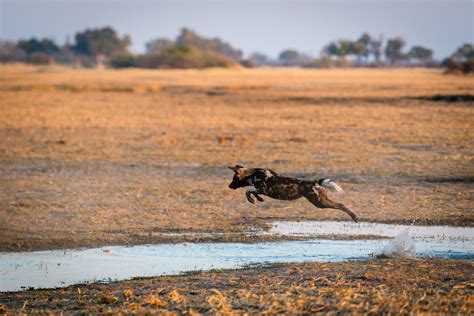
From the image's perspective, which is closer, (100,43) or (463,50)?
(463,50)

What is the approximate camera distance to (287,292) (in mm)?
7473

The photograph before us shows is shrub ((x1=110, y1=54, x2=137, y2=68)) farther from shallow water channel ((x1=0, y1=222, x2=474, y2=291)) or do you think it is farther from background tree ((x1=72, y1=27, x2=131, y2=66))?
shallow water channel ((x1=0, y1=222, x2=474, y2=291))

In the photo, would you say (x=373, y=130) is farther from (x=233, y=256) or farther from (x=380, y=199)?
(x=233, y=256)

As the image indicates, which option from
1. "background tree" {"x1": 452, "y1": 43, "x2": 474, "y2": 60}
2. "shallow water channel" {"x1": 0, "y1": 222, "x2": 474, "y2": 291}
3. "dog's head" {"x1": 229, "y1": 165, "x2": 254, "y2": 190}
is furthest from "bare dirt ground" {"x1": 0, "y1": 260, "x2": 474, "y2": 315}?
"background tree" {"x1": 452, "y1": 43, "x2": 474, "y2": 60}

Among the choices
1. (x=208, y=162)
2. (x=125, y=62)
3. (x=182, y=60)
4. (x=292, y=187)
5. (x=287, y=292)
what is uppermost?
(x=292, y=187)

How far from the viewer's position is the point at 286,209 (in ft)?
43.3

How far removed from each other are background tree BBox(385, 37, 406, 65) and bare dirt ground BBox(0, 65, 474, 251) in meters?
89.6

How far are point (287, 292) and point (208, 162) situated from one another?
34.5 feet

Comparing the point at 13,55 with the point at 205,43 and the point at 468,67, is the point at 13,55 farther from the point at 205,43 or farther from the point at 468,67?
the point at 468,67

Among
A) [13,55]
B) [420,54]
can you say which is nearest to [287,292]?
[13,55]

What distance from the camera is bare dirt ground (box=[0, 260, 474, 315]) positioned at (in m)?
6.89

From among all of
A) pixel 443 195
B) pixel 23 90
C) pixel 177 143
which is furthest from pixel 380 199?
pixel 23 90

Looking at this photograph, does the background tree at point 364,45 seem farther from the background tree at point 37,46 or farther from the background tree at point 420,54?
the background tree at point 37,46

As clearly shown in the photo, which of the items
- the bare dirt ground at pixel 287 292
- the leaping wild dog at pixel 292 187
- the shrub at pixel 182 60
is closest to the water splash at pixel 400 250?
the bare dirt ground at pixel 287 292
